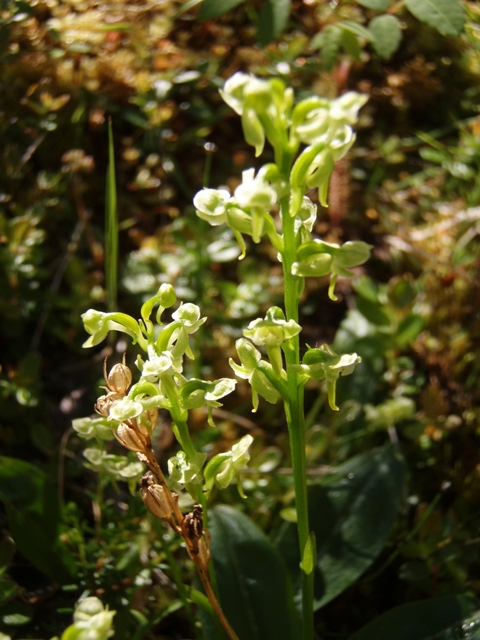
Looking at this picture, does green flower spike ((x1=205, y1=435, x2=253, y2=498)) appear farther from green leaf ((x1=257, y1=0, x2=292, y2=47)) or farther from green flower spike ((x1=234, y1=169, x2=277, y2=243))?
green leaf ((x1=257, y1=0, x2=292, y2=47))

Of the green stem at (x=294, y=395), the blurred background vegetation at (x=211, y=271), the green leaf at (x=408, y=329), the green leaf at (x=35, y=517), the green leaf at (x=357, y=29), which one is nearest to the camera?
the green stem at (x=294, y=395)

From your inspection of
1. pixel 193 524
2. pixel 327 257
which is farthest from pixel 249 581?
pixel 327 257

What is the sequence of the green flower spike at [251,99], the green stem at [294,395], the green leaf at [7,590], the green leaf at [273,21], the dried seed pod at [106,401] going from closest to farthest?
the green flower spike at [251,99] < the green stem at [294,395] < the dried seed pod at [106,401] < the green leaf at [7,590] < the green leaf at [273,21]

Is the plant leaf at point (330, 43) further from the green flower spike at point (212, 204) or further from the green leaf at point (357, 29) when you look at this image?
the green flower spike at point (212, 204)

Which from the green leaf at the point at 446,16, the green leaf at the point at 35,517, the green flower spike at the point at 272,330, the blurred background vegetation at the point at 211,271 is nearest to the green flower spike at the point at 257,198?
the green flower spike at the point at 272,330

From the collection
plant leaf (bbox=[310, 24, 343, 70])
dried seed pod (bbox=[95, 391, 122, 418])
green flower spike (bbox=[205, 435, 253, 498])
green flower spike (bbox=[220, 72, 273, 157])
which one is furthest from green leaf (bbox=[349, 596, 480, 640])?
plant leaf (bbox=[310, 24, 343, 70])

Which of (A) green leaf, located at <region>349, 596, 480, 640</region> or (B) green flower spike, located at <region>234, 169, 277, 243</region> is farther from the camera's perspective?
(A) green leaf, located at <region>349, 596, 480, 640</region>

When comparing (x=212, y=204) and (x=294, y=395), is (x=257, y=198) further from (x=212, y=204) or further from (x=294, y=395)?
(x=294, y=395)

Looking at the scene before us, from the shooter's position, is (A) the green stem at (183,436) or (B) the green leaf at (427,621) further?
(B) the green leaf at (427,621)
